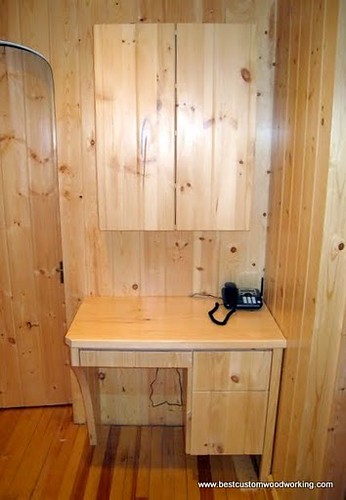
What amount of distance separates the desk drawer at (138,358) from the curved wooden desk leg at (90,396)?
13cm

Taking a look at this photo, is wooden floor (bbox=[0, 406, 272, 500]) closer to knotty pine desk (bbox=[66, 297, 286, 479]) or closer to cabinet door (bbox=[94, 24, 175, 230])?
knotty pine desk (bbox=[66, 297, 286, 479])

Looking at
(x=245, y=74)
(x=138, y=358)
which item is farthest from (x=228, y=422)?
(x=245, y=74)

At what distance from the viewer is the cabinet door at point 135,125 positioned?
1616 mm

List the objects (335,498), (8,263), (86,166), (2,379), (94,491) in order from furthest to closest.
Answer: (2,379), (8,263), (86,166), (94,491), (335,498)

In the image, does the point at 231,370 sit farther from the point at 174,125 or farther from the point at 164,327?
the point at 174,125

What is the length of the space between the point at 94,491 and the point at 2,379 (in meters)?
0.97

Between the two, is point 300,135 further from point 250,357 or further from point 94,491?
point 94,491

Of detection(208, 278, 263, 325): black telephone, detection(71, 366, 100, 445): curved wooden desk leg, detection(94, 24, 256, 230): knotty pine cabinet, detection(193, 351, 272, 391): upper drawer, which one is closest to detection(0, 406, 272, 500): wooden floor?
detection(71, 366, 100, 445): curved wooden desk leg

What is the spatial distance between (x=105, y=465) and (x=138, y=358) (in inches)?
29.8

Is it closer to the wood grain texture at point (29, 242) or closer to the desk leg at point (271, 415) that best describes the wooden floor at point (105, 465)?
the desk leg at point (271, 415)

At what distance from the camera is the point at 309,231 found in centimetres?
140

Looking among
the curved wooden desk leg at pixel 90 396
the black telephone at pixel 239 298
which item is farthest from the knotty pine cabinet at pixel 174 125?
the curved wooden desk leg at pixel 90 396

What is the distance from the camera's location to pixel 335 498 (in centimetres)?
147

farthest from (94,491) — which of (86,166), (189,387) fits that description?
(86,166)
